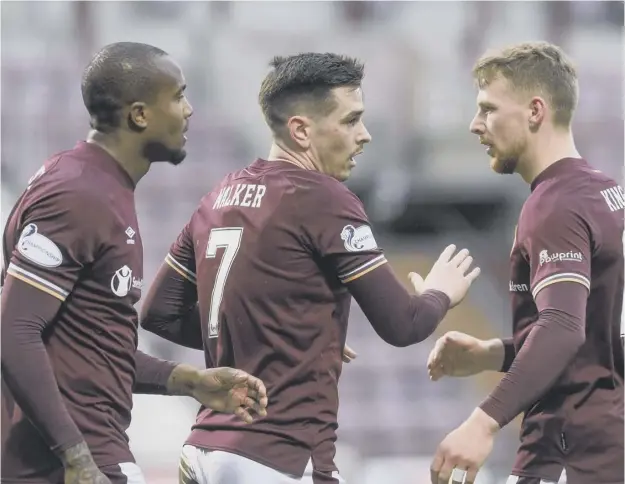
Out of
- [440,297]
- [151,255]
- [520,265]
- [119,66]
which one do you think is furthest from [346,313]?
[151,255]

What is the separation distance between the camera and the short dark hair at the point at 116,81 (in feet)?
11.9

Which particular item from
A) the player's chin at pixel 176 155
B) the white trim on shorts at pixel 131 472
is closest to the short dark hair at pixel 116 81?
the player's chin at pixel 176 155

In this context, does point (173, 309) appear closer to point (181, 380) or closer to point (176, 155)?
point (181, 380)

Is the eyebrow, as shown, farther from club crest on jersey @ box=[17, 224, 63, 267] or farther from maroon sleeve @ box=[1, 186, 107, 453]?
club crest on jersey @ box=[17, 224, 63, 267]

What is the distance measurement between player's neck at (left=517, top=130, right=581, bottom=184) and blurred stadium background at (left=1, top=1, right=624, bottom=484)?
4.61m

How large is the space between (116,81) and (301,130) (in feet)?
2.00

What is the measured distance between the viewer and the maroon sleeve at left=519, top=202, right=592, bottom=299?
136 inches

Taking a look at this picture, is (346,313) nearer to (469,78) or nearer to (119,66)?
(119,66)

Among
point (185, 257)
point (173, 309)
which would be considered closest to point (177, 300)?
point (173, 309)

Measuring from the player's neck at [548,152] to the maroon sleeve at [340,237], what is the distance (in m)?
0.65

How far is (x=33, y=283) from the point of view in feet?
10.7

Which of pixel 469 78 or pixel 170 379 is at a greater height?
pixel 469 78

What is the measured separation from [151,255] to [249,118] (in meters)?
1.26

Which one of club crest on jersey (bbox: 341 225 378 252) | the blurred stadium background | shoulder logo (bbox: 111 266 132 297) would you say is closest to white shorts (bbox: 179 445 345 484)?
shoulder logo (bbox: 111 266 132 297)
